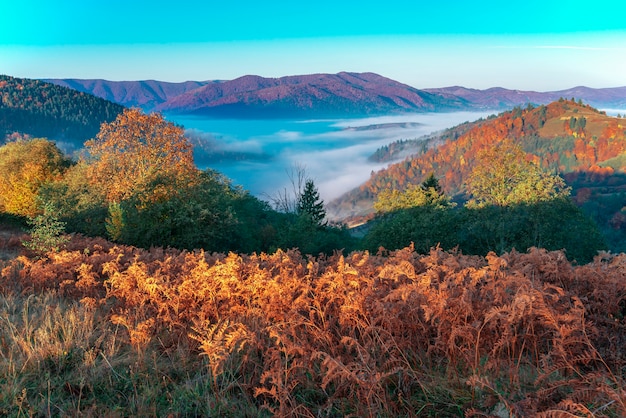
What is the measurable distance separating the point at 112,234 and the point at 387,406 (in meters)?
20.3

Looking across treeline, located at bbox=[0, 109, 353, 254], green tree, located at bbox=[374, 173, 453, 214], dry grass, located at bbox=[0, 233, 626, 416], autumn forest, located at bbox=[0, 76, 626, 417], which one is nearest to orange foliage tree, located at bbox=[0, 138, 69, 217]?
treeline, located at bbox=[0, 109, 353, 254]

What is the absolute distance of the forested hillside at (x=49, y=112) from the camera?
6378 inches

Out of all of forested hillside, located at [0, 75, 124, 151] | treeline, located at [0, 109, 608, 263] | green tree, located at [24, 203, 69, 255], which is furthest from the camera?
forested hillside, located at [0, 75, 124, 151]

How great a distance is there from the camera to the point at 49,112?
565 feet

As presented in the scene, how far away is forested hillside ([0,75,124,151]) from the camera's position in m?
162

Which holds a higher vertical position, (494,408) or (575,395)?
(575,395)

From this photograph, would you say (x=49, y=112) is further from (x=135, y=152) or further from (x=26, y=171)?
(x=135, y=152)

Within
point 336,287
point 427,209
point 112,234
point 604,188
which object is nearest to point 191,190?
point 112,234

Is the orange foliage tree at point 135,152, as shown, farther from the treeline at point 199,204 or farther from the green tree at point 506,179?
the green tree at point 506,179

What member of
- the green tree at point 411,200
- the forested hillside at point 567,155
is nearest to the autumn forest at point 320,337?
the green tree at point 411,200

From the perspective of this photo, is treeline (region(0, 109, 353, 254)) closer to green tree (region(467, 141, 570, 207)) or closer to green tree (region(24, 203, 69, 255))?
green tree (region(24, 203, 69, 255))

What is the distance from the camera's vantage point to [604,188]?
105 m

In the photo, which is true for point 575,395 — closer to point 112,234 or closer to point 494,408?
point 494,408

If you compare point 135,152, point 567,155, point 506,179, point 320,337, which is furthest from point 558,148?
point 320,337
